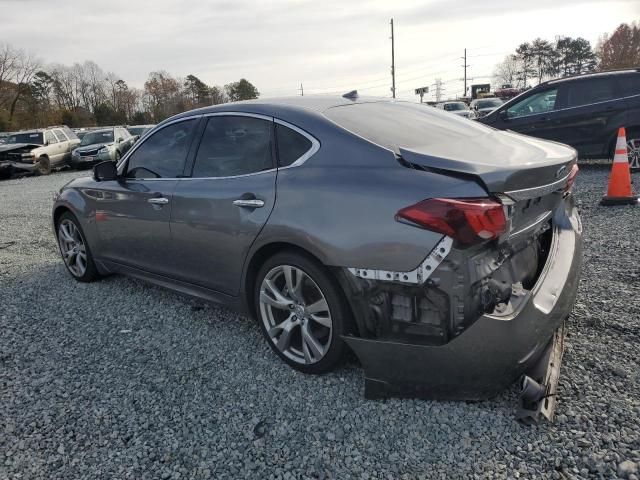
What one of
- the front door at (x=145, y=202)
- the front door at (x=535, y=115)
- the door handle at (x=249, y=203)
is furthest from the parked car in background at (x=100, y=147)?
the door handle at (x=249, y=203)

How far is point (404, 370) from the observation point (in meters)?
2.45

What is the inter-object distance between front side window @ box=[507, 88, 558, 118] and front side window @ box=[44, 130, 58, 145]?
55.3 ft

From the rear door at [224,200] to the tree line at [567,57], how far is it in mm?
63925

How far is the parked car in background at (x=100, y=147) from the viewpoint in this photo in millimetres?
18703

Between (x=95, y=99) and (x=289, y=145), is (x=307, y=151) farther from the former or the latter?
(x=95, y=99)

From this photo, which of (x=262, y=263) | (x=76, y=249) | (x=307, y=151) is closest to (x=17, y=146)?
(x=76, y=249)

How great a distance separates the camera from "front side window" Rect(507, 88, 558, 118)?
905 centimetres

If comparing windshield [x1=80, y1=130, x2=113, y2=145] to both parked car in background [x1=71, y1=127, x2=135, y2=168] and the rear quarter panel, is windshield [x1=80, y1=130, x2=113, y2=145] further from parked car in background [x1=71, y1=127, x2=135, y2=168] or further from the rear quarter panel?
the rear quarter panel

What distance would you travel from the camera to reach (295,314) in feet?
9.62

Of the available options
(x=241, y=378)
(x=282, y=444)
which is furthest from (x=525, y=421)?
(x=241, y=378)

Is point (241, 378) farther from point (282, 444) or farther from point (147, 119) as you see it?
point (147, 119)

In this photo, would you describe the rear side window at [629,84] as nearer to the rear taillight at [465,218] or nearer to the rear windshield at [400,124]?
the rear windshield at [400,124]

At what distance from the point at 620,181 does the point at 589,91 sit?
320 cm

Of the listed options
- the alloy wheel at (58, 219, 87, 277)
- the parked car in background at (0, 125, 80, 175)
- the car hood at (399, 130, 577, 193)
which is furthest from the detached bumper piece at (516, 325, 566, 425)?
the parked car in background at (0, 125, 80, 175)
